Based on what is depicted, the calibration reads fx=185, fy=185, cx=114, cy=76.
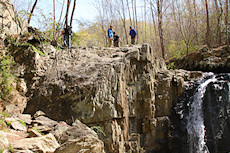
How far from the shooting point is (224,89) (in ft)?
29.0

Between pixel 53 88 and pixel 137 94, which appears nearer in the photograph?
pixel 53 88

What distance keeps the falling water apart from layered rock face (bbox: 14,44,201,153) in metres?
0.91

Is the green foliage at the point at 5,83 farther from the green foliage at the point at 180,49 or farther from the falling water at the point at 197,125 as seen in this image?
the green foliage at the point at 180,49

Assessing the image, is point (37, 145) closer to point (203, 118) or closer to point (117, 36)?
point (203, 118)

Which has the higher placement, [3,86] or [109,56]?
[109,56]

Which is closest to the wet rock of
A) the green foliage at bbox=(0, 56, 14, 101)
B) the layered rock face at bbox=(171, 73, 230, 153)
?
the layered rock face at bbox=(171, 73, 230, 153)

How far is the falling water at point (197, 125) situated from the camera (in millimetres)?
8166

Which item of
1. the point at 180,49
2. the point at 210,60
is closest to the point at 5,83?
the point at 210,60

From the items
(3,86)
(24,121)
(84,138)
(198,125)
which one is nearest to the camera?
(84,138)

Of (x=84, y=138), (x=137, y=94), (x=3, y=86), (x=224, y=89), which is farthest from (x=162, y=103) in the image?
(x=3, y=86)

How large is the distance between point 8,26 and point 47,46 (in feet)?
6.00

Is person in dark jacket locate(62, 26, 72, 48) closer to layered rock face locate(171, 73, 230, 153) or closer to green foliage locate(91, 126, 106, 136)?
green foliage locate(91, 126, 106, 136)

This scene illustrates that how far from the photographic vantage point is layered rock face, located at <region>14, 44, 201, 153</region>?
24.5ft

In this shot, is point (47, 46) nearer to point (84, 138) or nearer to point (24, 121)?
point (24, 121)
